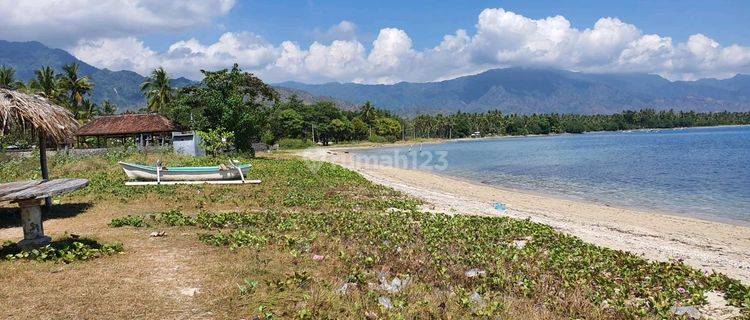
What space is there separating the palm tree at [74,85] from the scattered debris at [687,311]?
74.3 m

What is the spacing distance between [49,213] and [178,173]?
294 inches

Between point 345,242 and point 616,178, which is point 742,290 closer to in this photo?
point 345,242

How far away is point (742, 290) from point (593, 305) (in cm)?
300

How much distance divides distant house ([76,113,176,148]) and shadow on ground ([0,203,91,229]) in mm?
32285

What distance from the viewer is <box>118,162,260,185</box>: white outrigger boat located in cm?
2181

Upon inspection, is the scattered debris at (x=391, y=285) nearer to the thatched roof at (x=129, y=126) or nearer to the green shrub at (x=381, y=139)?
the thatched roof at (x=129, y=126)

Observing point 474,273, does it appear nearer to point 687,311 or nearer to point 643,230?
point 687,311

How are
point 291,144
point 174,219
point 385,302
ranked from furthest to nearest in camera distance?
point 291,144 → point 174,219 → point 385,302

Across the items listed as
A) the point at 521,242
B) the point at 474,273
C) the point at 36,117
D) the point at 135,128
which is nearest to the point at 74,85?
the point at 135,128

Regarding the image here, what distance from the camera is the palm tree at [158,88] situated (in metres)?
68.1

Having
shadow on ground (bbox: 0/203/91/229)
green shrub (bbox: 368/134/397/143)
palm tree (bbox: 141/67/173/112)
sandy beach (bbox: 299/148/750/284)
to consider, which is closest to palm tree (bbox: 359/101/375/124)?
green shrub (bbox: 368/134/397/143)

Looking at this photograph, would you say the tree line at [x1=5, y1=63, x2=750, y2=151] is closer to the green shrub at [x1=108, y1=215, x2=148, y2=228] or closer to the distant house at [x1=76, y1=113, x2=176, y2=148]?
the distant house at [x1=76, y1=113, x2=176, y2=148]

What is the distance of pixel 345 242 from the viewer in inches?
426

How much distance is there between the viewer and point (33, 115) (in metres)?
14.7
